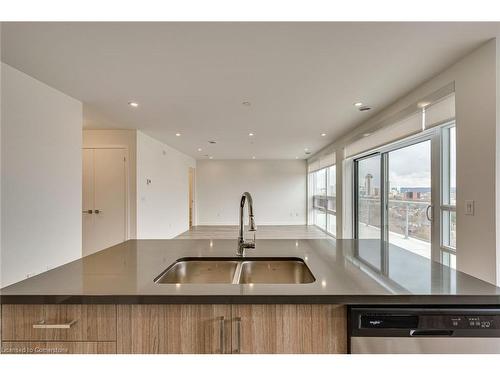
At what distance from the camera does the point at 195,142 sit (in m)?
6.29

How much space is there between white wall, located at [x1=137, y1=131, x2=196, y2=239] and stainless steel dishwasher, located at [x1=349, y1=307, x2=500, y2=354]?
4694 millimetres

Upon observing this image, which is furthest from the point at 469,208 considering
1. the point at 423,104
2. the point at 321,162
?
the point at 321,162

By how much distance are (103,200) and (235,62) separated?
3.89m

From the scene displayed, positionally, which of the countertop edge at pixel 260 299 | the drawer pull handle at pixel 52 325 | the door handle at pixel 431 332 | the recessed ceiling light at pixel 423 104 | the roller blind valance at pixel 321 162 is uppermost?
the recessed ceiling light at pixel 423 104

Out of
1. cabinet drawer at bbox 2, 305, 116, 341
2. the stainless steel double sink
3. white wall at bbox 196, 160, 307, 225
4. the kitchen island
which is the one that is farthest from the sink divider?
white wall at bbox 196, 160, 307, 225

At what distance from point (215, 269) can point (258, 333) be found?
692mm

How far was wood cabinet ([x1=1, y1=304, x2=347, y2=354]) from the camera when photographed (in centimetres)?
96

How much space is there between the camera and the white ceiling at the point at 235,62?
1.82 metres

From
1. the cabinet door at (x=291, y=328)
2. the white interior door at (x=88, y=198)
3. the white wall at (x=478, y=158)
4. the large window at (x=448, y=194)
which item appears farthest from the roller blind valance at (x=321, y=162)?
the cabinet door at (x=291, y=328)

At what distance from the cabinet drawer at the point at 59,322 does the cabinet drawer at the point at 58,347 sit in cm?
1

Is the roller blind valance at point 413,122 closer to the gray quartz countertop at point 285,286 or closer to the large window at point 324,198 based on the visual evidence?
the gray quartz countertop at point 285,286

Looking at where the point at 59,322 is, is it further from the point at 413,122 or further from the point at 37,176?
the point at 413,122

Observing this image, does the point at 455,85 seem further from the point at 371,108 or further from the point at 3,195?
the point at 3,195

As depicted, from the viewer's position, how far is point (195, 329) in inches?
38.5
